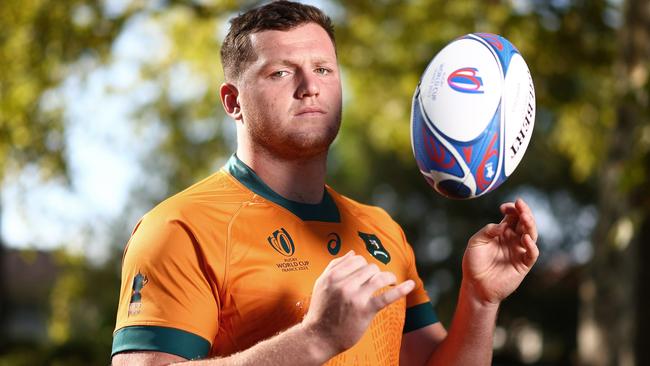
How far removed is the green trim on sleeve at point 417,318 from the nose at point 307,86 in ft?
2.92

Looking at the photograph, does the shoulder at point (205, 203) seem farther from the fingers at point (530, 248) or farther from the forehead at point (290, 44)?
the fingers at point (530, 248)

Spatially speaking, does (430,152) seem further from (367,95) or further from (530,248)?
(367,95)

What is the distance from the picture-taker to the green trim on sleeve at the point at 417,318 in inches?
118

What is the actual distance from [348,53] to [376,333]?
11.6 metres

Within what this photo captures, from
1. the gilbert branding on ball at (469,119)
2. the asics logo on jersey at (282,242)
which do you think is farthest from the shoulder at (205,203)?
the gilbert branding on ball at (469,119)

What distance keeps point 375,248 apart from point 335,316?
0.76 m

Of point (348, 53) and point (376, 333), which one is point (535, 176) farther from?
point (376, 333)

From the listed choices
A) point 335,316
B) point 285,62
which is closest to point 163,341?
point 335,316

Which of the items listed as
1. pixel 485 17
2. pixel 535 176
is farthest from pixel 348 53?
pixel 535 176

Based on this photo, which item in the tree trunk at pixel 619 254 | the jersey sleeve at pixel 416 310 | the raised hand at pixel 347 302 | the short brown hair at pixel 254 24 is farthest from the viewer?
the tree trunk at pixel 619 254

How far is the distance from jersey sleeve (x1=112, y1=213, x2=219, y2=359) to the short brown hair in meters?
0.54

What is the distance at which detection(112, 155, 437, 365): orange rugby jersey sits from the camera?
2334 millimetres

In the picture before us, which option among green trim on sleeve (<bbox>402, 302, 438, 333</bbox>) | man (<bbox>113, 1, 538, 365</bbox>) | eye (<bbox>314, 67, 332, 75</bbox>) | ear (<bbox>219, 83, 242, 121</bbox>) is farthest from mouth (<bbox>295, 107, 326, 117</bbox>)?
green trim on sleeve (<bbox>402, 302, 438, 333</bbox>)

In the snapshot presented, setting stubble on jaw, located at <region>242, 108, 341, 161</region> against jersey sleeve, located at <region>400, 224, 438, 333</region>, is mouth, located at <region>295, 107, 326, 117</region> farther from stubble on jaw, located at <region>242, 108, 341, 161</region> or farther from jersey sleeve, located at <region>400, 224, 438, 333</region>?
jersey sleeve, located at <region>400, 224, 438, 333</region>
